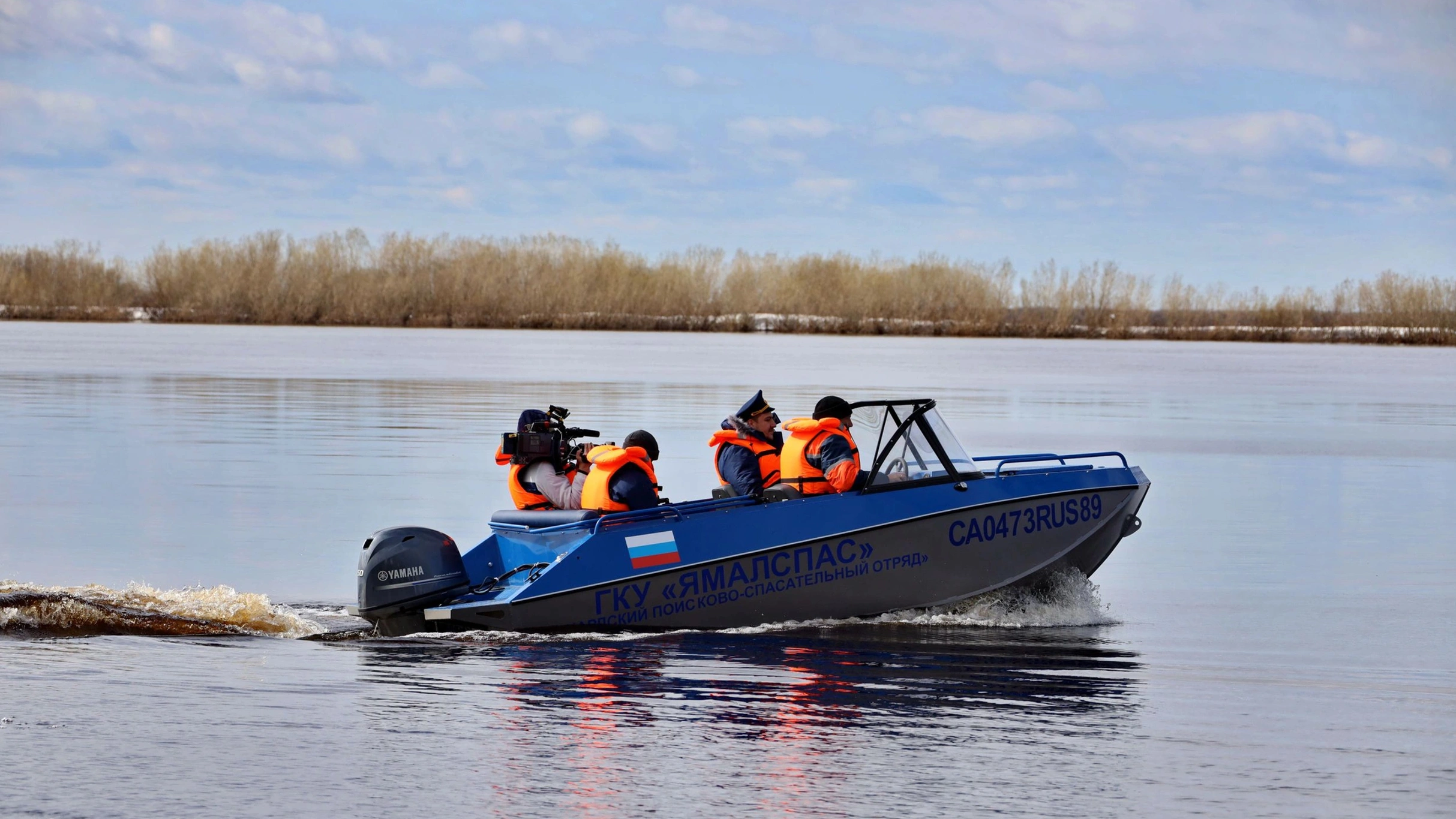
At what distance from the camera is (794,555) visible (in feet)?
30.4

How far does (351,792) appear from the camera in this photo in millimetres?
6000

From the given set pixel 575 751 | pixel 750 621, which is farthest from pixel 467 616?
pixel 575 751

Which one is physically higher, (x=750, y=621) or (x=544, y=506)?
(x=544, y=506)

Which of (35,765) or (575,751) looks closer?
(35,765)

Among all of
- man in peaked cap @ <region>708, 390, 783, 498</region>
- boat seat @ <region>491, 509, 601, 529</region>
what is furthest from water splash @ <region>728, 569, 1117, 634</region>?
boat seat @ <region>491, 509, 601, 529</region>

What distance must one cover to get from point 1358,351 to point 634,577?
58274 millimetres

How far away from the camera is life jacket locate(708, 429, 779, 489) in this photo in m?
9.65

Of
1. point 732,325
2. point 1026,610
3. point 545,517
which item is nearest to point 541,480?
point 545,517

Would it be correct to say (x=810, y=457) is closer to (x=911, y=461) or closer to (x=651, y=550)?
(x=911, y=461)

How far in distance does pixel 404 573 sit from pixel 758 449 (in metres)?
2.16

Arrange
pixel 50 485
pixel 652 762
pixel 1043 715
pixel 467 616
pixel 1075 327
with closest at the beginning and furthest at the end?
pixel 652 762 < pixel 1043 715 < pixel 467 616 < pixel 50 485 < pixel 1075 327

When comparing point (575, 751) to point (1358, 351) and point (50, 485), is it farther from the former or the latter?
point (1358, 351)

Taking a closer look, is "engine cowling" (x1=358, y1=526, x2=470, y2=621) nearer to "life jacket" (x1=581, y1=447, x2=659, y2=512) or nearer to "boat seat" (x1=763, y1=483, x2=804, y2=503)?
"life jacket" (x1=581, y1=447, x2=659, y2=512)

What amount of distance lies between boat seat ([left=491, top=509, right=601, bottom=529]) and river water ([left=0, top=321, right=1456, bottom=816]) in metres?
0.66
